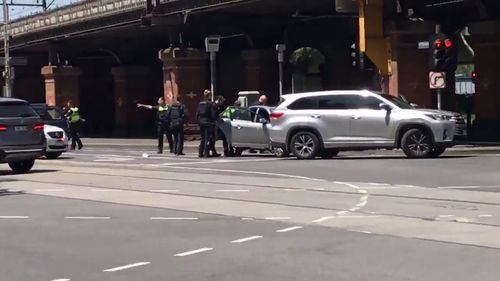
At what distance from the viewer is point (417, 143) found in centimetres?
2180

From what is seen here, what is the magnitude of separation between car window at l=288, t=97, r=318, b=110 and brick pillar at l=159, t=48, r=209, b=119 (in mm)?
14953

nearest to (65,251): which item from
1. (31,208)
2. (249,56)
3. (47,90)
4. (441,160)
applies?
(31,208)

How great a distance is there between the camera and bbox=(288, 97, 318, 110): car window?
23.3 m

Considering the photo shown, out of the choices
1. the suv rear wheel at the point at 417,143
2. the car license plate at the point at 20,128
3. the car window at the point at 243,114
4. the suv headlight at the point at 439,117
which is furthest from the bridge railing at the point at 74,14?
the suv headlight at the point at 439,117

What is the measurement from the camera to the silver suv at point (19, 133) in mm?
20766

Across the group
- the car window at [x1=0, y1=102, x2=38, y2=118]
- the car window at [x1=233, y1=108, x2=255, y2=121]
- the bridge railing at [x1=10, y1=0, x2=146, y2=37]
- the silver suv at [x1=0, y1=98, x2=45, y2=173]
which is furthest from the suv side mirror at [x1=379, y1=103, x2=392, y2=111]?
the bridge railing at [x1=10, y1=0, x2=146, y2=37]

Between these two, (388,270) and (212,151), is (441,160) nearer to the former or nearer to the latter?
(212,151)

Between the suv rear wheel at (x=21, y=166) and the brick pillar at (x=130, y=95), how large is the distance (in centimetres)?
2870

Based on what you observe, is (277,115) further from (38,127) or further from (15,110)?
(15,110)

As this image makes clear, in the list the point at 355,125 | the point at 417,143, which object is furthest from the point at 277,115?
the point at 417,143

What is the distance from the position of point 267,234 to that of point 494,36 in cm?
2206

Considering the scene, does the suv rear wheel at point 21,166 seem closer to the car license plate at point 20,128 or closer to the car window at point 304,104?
the car license plate at point 20,128

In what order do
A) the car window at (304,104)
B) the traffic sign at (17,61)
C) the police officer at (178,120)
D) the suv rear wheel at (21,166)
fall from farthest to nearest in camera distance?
the traffic sign at (17,61) < the police officer at (178,120) < the car window at (304,104) < the suv rear wheel at (21,166)

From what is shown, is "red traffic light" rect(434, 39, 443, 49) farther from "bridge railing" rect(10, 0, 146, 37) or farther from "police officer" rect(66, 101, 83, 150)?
"bridge railing" rect(10, 0, 146, 37)
